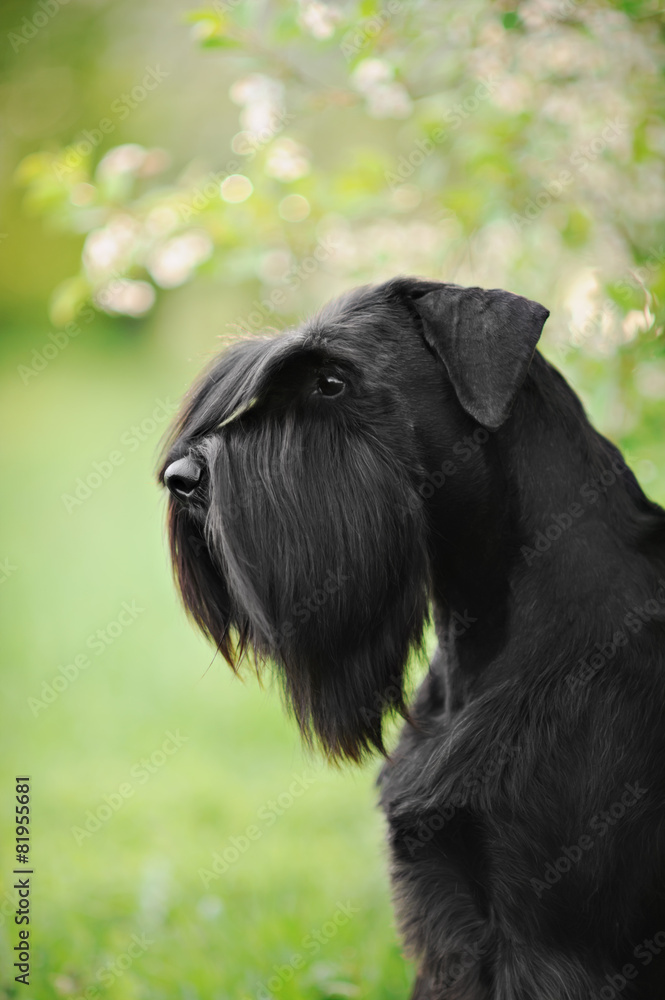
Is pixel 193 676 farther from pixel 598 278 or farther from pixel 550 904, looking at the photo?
pixel 550 904

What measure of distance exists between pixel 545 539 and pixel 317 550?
575mm

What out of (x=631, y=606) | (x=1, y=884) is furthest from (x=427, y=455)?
(x=1, y=884)

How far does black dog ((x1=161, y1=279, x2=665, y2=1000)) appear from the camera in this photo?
210 cm

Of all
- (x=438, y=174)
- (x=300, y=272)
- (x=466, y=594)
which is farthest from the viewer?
(x=300, y=272)

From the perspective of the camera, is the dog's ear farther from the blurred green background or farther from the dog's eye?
the blurred green background

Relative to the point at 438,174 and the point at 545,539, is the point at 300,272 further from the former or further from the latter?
the point at 545,539

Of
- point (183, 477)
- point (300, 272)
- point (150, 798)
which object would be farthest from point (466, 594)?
point (150, 798)

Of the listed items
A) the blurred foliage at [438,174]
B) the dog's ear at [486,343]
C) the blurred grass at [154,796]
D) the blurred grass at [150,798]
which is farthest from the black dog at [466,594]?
the blurred foliage at [438,174]

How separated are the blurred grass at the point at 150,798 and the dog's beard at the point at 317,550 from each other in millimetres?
433

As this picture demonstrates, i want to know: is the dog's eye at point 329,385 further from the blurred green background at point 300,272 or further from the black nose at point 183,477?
the blurred green background at point 300,272

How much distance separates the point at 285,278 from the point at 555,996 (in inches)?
116

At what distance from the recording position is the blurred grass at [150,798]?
3189 millimetres

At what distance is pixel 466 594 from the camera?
2.38 meters

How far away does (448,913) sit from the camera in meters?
2.20
